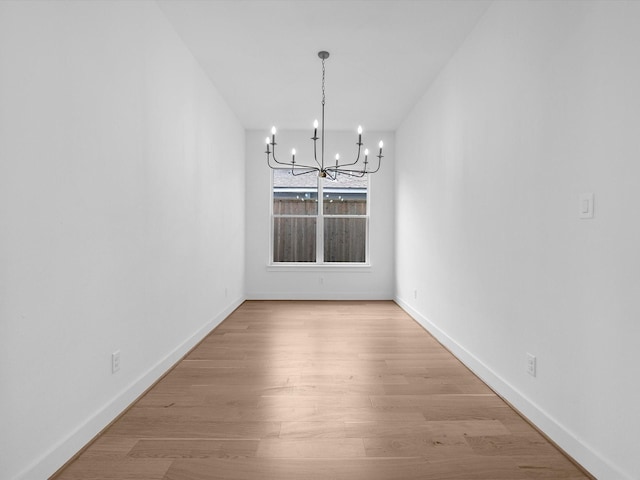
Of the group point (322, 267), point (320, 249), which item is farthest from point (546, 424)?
point (320, 249)

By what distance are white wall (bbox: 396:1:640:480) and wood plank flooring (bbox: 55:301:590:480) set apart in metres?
0.29

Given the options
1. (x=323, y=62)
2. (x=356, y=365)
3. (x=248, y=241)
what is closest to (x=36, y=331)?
(x=356, y=365)

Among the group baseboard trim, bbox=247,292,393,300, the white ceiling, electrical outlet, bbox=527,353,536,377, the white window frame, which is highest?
the white ceiling

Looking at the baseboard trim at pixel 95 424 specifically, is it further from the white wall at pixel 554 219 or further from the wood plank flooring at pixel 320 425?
the white wall at pixel 554 219

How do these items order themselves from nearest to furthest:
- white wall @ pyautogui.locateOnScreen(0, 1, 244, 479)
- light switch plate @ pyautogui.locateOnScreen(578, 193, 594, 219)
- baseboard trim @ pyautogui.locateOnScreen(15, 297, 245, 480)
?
white wall @ pyautogui.locateOnScreen(0, 1, 244, 479) < baseboard trim @ pyautogui.locateOnScreen(15, 297, 245, 480) < light switch plate @ pyautogui.locateOnScreen(578, 193, 594, 219)

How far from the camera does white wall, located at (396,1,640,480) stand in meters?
1.47

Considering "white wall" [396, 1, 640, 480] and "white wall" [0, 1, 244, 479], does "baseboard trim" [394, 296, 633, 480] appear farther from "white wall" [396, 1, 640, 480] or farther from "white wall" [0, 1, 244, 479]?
"white wall" [0, 1, 244, 479]

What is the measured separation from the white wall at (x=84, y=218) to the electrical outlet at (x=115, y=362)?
4cm

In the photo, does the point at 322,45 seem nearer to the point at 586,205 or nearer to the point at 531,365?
the point at 586,205

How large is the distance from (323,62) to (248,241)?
328cm

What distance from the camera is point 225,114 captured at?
470 cm

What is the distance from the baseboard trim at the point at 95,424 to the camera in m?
1.51

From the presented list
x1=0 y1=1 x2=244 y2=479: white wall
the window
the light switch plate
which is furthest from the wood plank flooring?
the window

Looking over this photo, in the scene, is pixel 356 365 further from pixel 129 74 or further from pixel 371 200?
pixel 371 200
